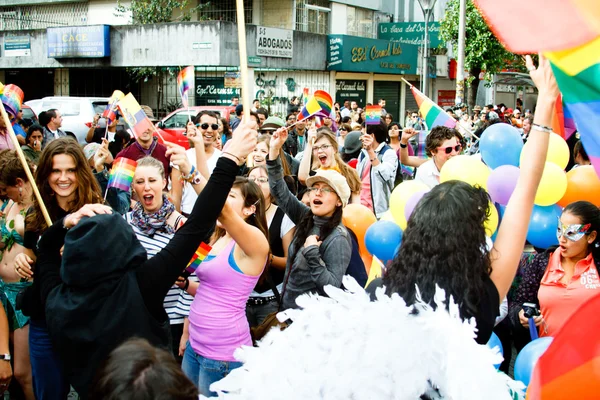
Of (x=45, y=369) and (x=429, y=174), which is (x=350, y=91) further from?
(x=45, y=369)

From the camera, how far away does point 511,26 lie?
4.96 ft

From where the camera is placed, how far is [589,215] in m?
3.39

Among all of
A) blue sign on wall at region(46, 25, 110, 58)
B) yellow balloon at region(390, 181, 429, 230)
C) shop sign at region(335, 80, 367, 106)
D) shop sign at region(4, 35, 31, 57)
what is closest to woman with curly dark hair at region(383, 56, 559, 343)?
yellow balloon at region(390, 181, 429, 230)

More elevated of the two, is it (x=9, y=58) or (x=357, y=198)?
(x=9, y=58)

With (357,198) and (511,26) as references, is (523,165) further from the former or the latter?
(357,198)

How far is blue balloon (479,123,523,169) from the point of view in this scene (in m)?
3.68

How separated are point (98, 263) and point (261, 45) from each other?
67.1ft

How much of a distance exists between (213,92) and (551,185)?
19921mm

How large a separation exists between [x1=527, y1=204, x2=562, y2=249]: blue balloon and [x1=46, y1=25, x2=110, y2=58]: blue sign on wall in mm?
21391

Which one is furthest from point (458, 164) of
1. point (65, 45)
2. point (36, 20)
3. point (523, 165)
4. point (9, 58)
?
point (36, 20)

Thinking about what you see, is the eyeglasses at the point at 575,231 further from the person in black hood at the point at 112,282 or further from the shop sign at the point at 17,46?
the shop sign at the point at 17,46

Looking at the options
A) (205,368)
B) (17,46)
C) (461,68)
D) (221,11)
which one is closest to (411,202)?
(205,368)

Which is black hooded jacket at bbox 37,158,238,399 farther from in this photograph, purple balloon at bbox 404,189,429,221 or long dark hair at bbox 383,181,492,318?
purple balloon at bbox 404,189,429,221

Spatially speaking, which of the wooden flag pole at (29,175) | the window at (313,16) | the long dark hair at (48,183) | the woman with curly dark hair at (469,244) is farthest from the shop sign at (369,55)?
the woman with curly dark hair at (469,244)
